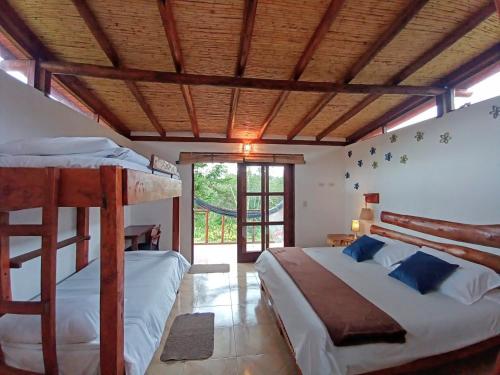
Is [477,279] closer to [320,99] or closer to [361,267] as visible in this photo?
[361,267]

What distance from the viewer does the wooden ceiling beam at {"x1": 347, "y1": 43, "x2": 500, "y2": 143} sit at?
7.48 ft

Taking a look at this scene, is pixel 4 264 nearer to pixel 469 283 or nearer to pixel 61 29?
pixel 61 29

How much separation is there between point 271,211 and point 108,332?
3644 millimetres

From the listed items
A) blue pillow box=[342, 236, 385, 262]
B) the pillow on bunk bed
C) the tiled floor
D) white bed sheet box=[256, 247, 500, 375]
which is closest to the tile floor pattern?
the tiled floor

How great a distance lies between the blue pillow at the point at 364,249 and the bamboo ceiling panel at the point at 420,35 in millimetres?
1947

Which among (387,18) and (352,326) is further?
(387,18)

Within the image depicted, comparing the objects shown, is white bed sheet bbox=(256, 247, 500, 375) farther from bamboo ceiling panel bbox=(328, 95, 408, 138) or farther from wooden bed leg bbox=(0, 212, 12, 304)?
bamboo ceiling panel bbox=(328, 95, 408, 138)

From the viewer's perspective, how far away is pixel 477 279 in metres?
1.86

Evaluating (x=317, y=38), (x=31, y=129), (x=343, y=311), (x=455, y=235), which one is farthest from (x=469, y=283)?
(x=31, y=129)

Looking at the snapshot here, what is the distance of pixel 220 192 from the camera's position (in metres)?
6.82

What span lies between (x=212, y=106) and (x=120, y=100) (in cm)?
118

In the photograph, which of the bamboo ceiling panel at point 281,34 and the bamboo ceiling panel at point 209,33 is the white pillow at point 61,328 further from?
the bamboo ceiling panel at point 281,34

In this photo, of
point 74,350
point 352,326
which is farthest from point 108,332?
point 352,326

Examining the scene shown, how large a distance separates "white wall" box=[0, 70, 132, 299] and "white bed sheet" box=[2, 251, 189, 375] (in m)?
0.23
